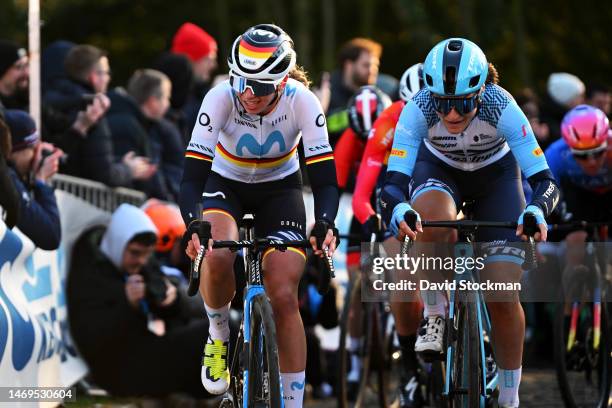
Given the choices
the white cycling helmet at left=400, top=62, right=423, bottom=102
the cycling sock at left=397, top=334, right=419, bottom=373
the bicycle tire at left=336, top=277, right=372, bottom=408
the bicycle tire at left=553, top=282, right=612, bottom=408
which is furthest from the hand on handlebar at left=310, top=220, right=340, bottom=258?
the bicycle tire at left=553, top=282, right=612, bottom=408

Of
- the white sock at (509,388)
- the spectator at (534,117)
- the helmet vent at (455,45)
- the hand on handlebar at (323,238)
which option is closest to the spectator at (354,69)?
the spectator at (534,117)

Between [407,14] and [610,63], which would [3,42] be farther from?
[610,63]

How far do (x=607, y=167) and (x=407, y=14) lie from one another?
15.5 meters

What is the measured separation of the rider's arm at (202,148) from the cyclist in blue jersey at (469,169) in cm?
100

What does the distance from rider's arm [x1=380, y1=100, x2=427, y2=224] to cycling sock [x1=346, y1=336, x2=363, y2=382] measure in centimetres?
257

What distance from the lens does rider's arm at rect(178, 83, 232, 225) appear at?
25.2ft

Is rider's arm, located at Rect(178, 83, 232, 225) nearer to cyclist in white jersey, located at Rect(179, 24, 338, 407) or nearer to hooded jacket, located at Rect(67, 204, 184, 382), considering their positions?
cyclist in white jersey, located at Rect(179, 24, 338, 407)

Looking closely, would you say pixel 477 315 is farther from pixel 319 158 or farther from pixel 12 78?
pixel 12 78

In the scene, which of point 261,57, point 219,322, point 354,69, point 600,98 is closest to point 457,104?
point 261,57

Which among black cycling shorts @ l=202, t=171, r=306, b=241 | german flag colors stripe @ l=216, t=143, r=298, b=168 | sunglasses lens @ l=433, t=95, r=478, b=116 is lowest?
black cycling shorts @ l=202, t=171, r=306, b=241

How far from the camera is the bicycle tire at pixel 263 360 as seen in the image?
711 centimetres

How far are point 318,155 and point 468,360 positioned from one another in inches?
54.0

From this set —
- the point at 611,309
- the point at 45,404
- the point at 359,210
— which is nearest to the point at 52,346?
the point at 45,404

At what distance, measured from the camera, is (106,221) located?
1056 centimetres
